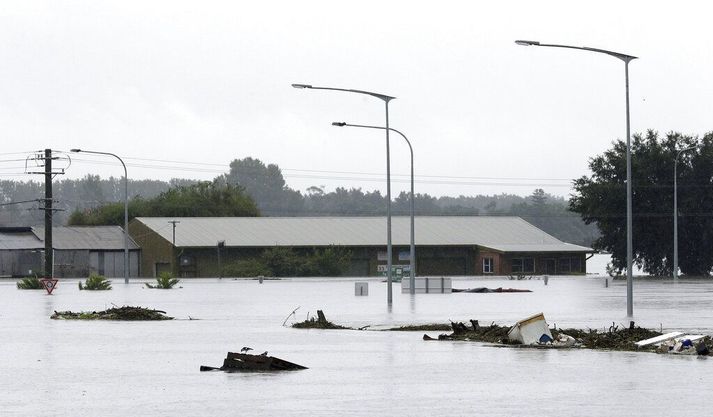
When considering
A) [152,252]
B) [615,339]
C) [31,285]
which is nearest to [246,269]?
[152,252]

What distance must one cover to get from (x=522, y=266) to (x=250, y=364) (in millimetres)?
103671

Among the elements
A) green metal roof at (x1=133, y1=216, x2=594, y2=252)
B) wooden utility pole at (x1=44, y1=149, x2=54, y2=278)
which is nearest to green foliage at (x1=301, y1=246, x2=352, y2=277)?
green metal roof at (x1=133, y1=216, x2=594, y2=252)

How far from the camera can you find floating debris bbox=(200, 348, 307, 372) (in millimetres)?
19406

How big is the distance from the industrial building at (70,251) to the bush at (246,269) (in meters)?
10.5

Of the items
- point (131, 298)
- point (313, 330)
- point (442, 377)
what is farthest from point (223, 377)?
point (131, 298)

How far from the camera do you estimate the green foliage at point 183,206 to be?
13800 cm

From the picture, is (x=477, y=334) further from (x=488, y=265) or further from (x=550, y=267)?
(x=550, y=267)

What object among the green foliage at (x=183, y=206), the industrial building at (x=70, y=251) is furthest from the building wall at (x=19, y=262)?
the green foliage at (x=183, y=206)

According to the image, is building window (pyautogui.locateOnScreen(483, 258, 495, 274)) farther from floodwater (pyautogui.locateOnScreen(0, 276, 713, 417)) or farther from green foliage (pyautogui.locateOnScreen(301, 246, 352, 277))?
floodwater (pyautogui.locateOnScreen(0, 276, 713, 417))

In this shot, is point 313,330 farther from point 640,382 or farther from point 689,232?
point 689,232

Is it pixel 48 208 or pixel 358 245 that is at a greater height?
pixel 48 208

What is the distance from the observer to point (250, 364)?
1952cm

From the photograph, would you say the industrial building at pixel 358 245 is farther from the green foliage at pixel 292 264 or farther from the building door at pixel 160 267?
the green foliage at pixel 292 264

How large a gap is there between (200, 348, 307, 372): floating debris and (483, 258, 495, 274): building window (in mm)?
103877
